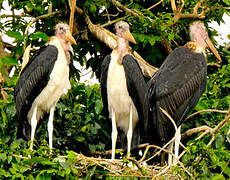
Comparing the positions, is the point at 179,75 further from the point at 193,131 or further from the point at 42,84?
the point at 42,84

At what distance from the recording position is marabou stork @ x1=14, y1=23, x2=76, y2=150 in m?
6.54

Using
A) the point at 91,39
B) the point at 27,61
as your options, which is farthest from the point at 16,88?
the point at 91,39

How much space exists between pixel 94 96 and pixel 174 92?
1.14 m

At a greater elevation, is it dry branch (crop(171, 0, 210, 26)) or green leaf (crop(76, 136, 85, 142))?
dry branch (crop(171, 0, 210, 26))

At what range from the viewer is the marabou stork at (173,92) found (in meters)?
6.56

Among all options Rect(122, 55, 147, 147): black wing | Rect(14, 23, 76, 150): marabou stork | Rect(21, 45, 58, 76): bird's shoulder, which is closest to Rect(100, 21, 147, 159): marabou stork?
Rect(122, 55, 147, 147): black wing

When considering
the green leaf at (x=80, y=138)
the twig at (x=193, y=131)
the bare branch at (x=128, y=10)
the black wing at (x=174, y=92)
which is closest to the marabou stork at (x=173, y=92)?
the black wing at (x=174, y=92)

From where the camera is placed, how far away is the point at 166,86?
656 cm

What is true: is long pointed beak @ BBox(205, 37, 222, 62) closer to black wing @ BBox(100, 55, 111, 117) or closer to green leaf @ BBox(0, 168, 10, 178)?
black wing @ BBox(100, 55, 111, 117)

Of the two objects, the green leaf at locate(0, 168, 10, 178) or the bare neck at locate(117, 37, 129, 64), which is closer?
the green leaf at locate(0, 168, 10, 178)

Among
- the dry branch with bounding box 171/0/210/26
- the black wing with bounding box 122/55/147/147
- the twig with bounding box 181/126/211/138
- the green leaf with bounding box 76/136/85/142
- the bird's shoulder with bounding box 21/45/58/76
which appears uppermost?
the dry branch with bounding box 171/0/210/26

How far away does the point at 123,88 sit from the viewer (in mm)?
6781

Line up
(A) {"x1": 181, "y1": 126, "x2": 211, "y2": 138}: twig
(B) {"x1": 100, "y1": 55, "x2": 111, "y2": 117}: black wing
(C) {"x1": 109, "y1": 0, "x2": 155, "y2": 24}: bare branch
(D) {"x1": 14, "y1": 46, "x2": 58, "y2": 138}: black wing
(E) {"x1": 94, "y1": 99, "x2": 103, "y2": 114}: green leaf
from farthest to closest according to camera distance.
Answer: (C) {"x1": 109, "y1": 0, "x2": 155, "y2": 24}: bare branch < (E) {"x1": 94, "y1": 99, "x2": 103, "y2": 114}: green leaf < (B) {"x1": 100, "y1": 55, "x2": 111, "y2": 117}: black wing < (D) {"x1": 14, "y1": 46, "x2": 58, "y2": 138}: black wing < (A) {"x1": 181, "y1": 126, "x2": 211, "y2": 138}: twig

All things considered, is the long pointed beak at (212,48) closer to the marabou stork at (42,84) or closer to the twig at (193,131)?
the twig at (193,131)
